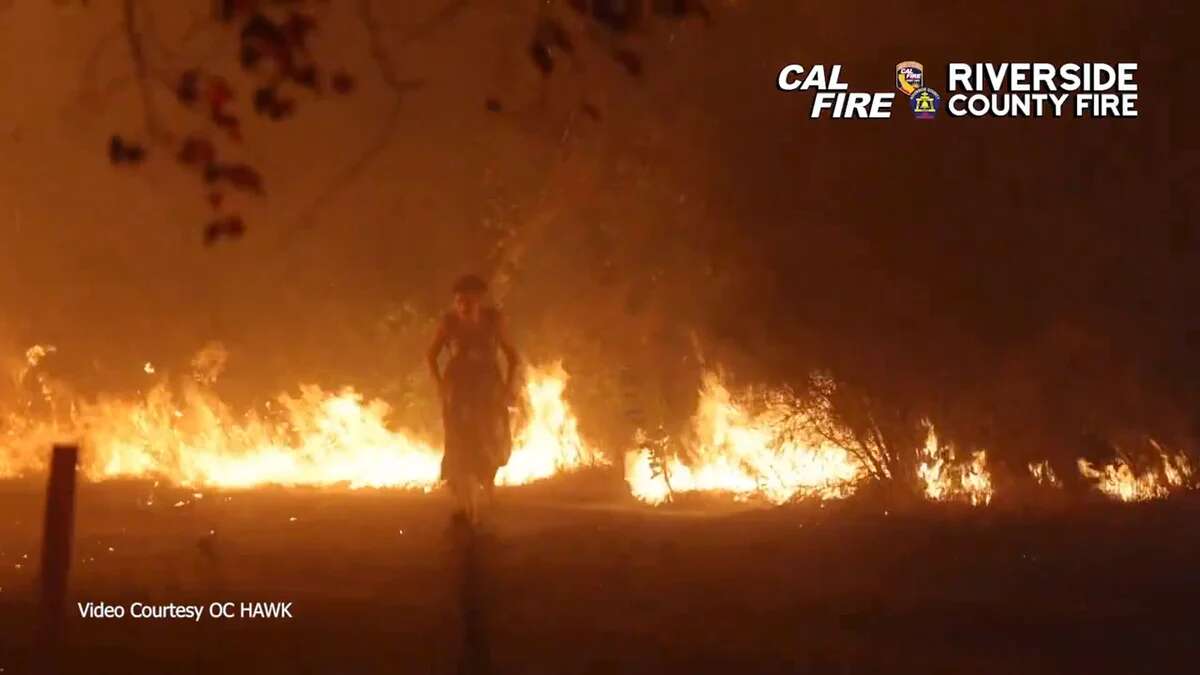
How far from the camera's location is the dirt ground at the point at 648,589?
8.09m

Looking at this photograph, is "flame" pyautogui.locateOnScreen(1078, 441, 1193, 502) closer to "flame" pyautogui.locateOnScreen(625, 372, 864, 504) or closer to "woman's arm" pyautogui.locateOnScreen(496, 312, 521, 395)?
"flame" pyautogui.locateOnScreen(625, 372, 864, 504)

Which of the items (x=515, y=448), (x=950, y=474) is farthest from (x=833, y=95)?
(x=515, y=448)

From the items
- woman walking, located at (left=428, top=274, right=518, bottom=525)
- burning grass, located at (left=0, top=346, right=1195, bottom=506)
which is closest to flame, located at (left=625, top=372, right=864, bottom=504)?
burning grass, located at (left=0, top=346, right=1195, bottom=506)

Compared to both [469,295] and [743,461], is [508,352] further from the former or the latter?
[743,461]

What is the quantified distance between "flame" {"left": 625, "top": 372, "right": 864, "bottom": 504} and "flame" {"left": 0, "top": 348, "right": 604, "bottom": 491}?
5.79ft

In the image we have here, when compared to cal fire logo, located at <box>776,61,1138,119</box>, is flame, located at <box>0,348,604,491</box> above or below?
below

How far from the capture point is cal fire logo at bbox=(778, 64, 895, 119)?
14.6 meters

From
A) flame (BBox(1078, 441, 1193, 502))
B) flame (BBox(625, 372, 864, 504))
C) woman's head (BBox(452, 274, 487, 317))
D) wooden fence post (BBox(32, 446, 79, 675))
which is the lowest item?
wooden fence post (BBox(32, 446, 79, 675))

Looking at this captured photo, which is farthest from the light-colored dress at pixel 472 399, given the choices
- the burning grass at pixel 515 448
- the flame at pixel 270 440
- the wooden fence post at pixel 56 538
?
the wooden fence post at pixel 56 538

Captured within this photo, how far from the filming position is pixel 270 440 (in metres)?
22.4

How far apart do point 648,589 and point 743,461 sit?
644 centimetres

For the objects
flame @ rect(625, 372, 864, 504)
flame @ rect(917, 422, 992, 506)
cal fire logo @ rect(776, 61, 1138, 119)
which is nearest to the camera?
cal fire logo @ rect(776, 61, 1138, 119)

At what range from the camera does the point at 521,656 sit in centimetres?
814

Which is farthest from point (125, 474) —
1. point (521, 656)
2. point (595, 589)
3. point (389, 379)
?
point (521, 656)
